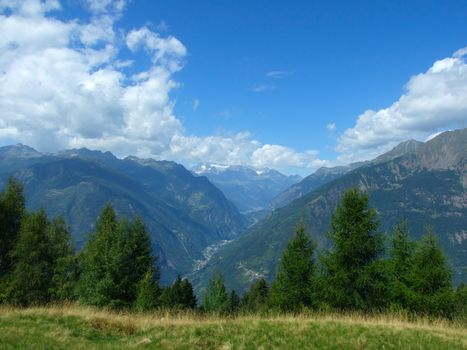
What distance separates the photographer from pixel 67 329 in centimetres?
1529

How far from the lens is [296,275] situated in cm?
4266

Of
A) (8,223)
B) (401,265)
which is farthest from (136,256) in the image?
(401,265)

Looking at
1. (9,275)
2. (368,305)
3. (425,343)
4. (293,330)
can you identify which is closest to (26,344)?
(293,330)

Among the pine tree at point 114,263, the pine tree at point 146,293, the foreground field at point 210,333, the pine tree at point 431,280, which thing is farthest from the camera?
the pine tree at point 114,263

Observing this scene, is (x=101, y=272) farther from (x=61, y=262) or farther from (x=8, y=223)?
(x=8, y=223)

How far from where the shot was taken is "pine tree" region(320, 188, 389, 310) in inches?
1298

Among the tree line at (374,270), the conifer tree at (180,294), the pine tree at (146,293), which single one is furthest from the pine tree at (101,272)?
the conifer tree at (180,294)

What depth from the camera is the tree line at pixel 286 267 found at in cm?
3375

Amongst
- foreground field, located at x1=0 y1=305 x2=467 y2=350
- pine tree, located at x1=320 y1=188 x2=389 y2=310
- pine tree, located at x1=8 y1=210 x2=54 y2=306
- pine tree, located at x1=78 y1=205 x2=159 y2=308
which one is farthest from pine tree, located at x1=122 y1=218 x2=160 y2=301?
foreground field, located at x1=0 y1=305 x2=467 y2=350

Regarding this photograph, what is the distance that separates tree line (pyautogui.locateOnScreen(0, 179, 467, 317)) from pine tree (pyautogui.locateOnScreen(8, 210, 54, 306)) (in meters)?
0.13

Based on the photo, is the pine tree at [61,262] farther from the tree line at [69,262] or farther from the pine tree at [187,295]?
the pine tree at [187,295]

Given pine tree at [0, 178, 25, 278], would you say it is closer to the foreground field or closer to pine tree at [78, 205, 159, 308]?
pine tree at [78, 205, 159, 308]

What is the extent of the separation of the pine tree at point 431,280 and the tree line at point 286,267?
85 millimetres

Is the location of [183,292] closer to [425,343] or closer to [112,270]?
[112,270]
